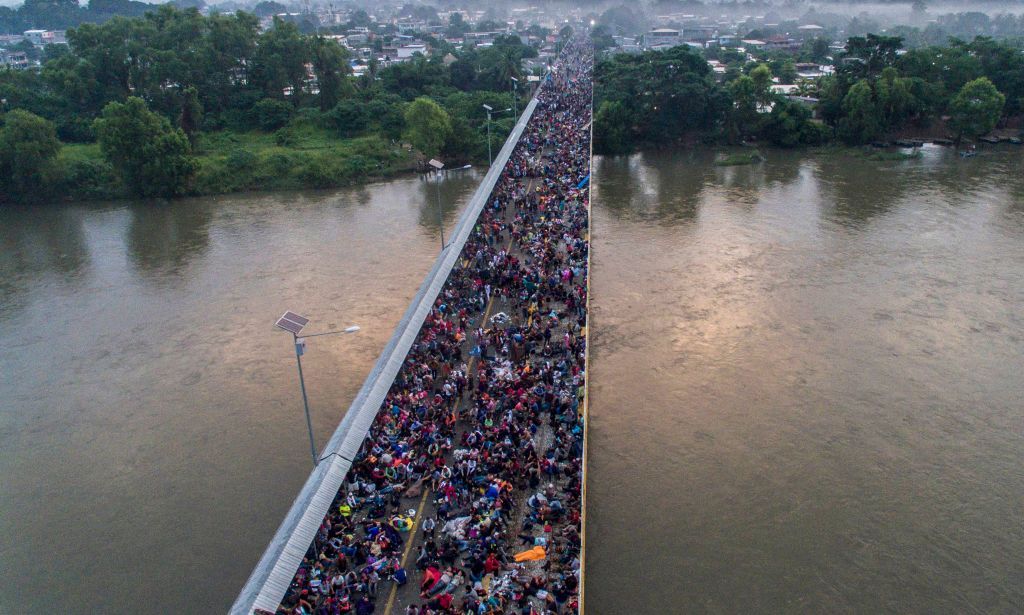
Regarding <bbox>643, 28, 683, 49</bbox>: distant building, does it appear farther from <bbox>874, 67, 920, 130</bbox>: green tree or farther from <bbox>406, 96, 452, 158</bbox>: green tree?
<bbox>406, 96, 452, 158</bbox>: green tree

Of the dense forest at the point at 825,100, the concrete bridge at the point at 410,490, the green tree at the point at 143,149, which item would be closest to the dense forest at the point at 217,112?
the green tree at the point at 143,149

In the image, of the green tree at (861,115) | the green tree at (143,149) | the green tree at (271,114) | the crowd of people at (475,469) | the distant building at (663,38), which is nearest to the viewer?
the crowd of people at (475,469)

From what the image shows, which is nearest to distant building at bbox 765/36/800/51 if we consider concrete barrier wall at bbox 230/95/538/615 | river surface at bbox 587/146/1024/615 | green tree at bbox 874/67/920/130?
green tree at bbox 874/67/920/130

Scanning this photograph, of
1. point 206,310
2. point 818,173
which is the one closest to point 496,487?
point 206,310

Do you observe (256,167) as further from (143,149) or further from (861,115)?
(861,115)

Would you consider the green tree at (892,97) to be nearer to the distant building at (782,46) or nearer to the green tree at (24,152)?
the green tree at (24,152)

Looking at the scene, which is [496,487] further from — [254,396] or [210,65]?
[210,65]
